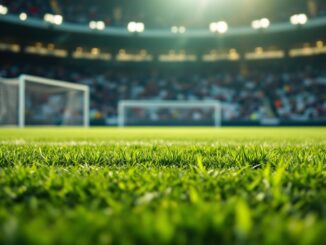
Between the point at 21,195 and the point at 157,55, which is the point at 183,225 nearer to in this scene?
the point at 21,195

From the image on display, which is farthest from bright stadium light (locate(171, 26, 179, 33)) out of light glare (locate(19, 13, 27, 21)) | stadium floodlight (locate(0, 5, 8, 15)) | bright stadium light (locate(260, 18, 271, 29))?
stadium floodlight (locate(0, 5, 8, 15))

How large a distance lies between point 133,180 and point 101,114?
26.3 m

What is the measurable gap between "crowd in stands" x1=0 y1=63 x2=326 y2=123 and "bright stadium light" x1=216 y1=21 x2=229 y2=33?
425 cm

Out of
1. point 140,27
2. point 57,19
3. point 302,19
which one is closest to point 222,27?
point 302,19

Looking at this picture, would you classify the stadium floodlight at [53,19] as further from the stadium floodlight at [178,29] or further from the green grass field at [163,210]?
the green grass field at [163,210]

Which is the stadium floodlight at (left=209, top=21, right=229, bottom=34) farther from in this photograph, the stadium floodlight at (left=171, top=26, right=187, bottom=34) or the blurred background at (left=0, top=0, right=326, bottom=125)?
the stadium floodlight at (left=171, top=26, right=187, bottom=34)

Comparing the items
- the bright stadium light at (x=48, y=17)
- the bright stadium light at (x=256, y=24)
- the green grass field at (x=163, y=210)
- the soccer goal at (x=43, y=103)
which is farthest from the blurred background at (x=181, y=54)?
the green grass field at (x=163, y=210)

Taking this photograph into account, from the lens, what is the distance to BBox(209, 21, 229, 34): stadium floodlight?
2842 cm

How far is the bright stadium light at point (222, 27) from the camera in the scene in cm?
2839

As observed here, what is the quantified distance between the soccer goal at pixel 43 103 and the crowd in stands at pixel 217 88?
362 cm

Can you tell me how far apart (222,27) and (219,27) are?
271 mm

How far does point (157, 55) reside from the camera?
105 feet

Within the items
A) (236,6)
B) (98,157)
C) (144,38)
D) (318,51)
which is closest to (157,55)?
(144,38)

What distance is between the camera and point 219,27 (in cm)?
2866
